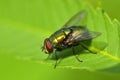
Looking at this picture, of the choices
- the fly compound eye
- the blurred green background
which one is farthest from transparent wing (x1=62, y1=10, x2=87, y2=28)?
the fly compound eye

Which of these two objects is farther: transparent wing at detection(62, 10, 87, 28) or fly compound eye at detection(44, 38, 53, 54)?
fly compound eye at detection(44, 38, 53, 54)

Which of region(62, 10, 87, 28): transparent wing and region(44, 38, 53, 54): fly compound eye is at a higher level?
region(62, 10, 87, 28): transparent wing

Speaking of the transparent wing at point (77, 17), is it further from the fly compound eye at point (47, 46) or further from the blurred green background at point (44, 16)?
the fly compound eye at point (47, 46)

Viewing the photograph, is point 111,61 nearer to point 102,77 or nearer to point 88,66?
point 88,66

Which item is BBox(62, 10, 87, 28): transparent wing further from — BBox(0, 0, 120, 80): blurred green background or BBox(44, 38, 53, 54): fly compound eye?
BBox(44, 38, 53, 54): fly compound eye

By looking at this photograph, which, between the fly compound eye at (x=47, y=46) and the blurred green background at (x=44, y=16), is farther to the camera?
the fly compound eye at (x=47, y=46)

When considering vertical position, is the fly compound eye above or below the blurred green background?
below

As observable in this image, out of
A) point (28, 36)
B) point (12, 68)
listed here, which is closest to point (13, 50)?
point (28, 36)

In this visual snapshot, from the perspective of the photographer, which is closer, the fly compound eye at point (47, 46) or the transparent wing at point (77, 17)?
the transparent wing at point (77, 17)

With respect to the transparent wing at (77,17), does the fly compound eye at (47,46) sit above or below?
below

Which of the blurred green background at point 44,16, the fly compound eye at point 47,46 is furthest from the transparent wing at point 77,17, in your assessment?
the fly compound eye at point 47,46

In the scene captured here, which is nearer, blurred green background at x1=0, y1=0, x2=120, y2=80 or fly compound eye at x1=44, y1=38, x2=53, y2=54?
blurred green background at x1=0, y1=0, x2=120, y2=80
